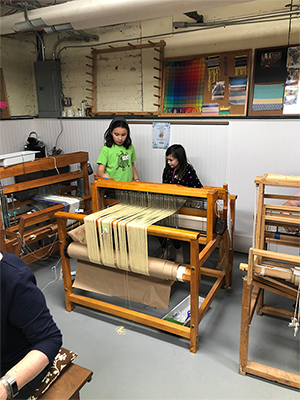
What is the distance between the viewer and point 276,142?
298 centimetres

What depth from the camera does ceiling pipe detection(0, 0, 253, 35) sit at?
2.35 m

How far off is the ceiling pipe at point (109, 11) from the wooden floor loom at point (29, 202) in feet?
4.17

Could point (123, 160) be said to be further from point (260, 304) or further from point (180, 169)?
point (260, 304)

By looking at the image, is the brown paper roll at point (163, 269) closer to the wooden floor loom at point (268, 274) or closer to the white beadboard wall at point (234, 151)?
the wooden floor loom at point (268, 274)

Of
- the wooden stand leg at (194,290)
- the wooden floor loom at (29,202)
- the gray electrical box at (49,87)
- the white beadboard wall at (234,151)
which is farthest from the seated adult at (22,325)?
the gray electrical box at (49,87)

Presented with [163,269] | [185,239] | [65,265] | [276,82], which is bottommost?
[65,265]

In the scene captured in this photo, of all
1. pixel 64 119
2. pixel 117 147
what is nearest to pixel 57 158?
pixel 117 147

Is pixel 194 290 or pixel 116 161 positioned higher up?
pixel 116 161

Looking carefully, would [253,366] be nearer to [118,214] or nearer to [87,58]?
[118,214]

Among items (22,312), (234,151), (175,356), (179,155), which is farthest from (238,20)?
(22,312)

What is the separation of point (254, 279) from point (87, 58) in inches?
145

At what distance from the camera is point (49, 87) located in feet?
14.6

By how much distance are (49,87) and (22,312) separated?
413 cm

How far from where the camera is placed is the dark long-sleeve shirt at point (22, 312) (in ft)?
3.25
